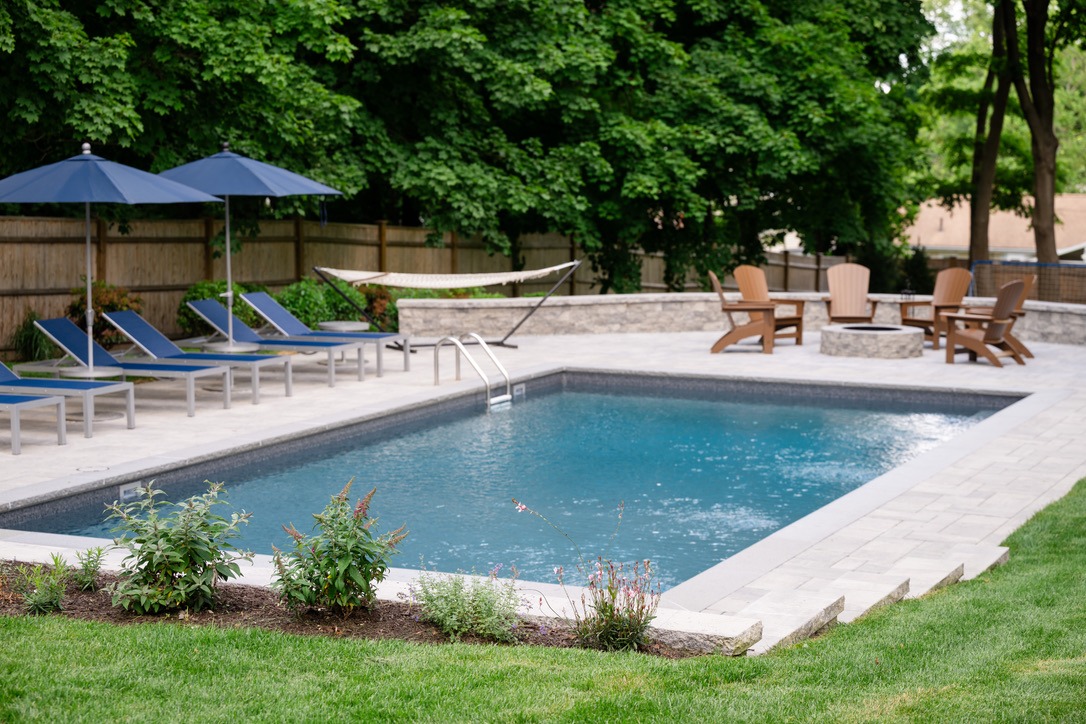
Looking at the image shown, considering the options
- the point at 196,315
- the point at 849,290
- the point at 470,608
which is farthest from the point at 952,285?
the point at 470,608

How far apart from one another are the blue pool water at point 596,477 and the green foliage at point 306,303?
4.72 metres

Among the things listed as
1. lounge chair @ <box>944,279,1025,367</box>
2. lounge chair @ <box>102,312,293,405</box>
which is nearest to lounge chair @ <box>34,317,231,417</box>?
lounge chair @ <box>102,312,293,405</box>

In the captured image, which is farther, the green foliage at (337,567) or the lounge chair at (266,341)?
the lounge chair at (266,341)

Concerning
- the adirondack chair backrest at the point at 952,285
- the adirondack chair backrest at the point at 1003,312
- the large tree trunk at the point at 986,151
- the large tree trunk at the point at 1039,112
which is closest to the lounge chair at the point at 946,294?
the adirondack chair backrest at the point at 952,285

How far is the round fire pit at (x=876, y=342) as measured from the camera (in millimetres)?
16266

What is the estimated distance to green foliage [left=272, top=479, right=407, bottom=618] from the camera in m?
5.03

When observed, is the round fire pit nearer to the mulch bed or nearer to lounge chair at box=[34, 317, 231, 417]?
lounge chair at box=[34, 317, 231, 417]

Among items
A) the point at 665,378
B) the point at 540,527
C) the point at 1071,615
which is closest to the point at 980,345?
the point at 665,378

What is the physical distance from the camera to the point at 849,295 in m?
17.8

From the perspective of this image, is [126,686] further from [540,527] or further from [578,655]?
[540,527]

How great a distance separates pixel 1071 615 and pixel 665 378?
32.4ft

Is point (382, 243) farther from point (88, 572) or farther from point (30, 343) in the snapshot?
point (88, 572)

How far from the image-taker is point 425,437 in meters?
11.8

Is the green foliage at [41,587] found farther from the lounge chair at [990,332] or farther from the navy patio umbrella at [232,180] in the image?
the lounge chair at [990,332]
